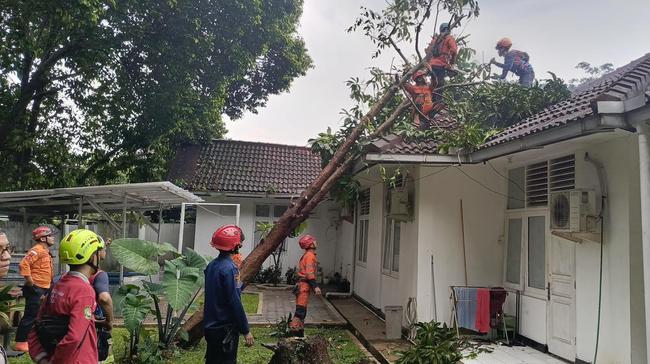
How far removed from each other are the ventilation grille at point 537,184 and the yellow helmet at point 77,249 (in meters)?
6.03

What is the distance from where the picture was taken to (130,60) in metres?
14.1

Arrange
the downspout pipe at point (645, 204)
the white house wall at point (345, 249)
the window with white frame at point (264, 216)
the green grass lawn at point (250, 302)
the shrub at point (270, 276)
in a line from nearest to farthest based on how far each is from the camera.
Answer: the downspout pipe at point (645, 204)
the green grass lawn at point (250, 302)
the white house wall at point (345, 249)
the shrub at point (270, 276)
the window with white frame at point (264, 216)

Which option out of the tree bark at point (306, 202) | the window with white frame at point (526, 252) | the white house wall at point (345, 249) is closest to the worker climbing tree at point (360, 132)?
the tree bark at point (306, 202)

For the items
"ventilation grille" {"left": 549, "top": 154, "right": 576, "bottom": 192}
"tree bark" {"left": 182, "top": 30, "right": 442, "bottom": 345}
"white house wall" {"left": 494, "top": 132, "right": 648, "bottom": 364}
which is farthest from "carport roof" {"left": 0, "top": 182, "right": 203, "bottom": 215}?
"white house wall" {"left": 494, "top": 132, "right": 648, "bottom": 364}

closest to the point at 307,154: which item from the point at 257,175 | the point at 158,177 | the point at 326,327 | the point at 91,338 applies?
the point at 257,175

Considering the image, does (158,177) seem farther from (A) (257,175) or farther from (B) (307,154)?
(B) (307,154)

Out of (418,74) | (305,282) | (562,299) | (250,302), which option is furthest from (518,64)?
(250,302)

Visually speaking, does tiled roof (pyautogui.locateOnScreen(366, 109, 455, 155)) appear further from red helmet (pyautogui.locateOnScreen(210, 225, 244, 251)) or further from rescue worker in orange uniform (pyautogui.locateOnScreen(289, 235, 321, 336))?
red helmet (pyautogui.locateOnScreen(210, 225, 244, 251))

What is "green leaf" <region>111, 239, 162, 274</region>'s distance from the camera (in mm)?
6258

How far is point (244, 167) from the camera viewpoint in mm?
17406

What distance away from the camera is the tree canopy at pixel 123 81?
1238cm

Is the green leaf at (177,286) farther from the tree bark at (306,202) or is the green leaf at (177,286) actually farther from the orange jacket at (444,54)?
the orange jacket at (444,54)

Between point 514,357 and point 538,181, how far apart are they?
2569mm

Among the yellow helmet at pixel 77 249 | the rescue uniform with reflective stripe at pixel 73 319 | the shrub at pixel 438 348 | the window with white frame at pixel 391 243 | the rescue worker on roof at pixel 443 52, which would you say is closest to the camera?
the rescue uniform with reflective stripe at pixel 73 319
